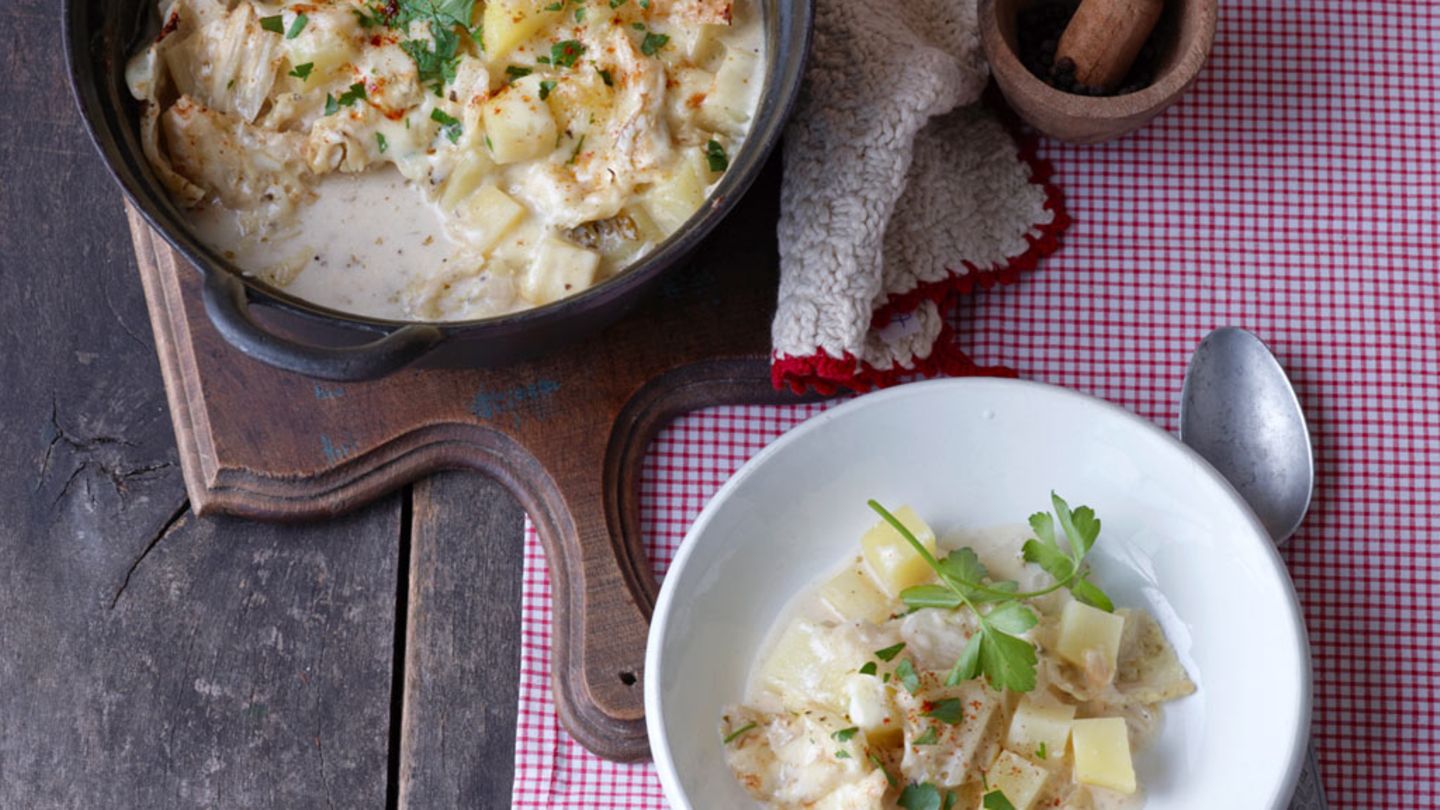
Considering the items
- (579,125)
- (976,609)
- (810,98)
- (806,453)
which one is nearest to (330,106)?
(579,125)

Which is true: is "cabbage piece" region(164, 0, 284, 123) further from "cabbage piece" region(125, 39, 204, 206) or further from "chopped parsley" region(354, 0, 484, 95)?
"chopped parsley" region(354, 0, 484, 95)

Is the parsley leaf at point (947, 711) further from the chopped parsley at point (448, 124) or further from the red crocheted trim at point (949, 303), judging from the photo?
the chopped parsley at point (448, 124)

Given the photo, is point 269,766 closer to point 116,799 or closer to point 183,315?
point 116,799

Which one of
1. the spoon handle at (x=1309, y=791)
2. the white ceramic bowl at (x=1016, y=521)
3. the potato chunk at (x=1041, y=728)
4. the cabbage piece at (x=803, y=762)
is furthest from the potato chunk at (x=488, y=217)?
the spoon handle at (x=1309, y=791)

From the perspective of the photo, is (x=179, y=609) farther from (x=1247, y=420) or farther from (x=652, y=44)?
(x=1247, y=420)

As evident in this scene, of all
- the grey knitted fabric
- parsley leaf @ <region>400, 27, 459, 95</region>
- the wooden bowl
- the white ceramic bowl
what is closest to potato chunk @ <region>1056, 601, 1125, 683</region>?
the white ceramic bowl

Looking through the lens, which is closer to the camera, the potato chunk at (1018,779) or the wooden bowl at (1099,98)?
the potato chunk at (1018,779)
